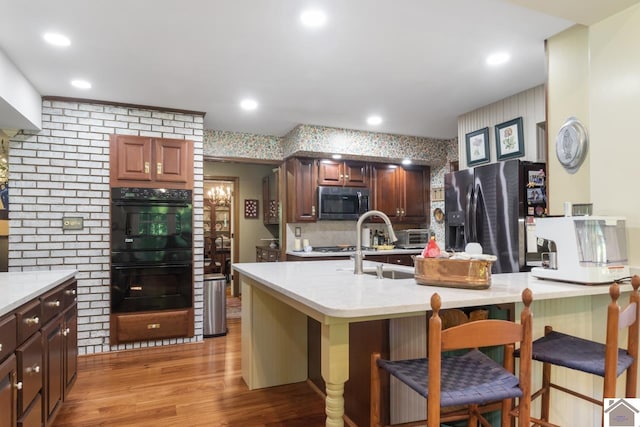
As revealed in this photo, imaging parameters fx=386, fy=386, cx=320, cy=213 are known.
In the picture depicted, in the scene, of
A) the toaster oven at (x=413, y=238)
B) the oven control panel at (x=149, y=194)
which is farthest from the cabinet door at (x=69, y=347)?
the toaster oven at (x=413, y=238)

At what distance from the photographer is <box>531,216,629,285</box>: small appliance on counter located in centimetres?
177

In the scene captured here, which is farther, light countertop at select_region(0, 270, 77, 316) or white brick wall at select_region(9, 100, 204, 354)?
white brick wall at select_region(9, 100, 204, 354)

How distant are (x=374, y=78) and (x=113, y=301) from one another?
122 inches

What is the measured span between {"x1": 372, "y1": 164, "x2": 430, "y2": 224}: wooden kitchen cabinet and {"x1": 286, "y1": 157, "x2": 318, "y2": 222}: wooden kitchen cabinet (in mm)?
854

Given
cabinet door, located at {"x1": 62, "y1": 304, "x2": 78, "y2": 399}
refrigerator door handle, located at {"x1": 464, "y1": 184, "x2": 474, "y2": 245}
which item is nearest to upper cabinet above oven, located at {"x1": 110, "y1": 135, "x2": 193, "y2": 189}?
cabinet door, located at {"x1": 62, "y1": 304, "x2": 78, "y2": 399}

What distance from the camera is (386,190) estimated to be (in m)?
5.23

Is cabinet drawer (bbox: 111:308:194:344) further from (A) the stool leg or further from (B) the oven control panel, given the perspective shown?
(A) the stool leg

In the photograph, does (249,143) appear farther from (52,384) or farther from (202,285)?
(52,384)

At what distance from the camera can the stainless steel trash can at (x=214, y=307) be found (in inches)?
162

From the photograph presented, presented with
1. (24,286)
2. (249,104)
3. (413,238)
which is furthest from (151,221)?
(413,238)

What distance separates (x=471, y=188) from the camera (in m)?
3.50

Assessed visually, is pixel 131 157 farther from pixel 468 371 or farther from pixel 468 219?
pixel 468 371

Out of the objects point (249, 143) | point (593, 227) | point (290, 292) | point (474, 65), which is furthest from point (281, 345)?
point (249, 143)

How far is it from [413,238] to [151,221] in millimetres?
3313
